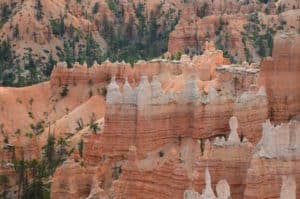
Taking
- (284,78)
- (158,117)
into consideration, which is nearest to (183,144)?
(158,117)

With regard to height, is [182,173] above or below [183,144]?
below

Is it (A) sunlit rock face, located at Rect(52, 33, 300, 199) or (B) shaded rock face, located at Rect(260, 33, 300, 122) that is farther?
(B) shaded rock face, located at Rect(260, 33, 300, 122)

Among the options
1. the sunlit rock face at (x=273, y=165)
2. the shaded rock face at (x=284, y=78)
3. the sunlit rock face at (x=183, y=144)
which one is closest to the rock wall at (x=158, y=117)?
the sunlit rock face at (x=183, y=144)

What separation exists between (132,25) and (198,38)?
68.6 ft

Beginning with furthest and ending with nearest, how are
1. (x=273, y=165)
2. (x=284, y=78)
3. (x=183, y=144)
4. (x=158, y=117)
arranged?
(x=158, y=117)
(x=183, y=144)
(x=284, y=78)
(x=273, y=165)

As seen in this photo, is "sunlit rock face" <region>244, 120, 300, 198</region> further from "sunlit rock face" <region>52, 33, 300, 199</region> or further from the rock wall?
the rock wall

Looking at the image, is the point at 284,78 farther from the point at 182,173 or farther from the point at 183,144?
the point at 182,173

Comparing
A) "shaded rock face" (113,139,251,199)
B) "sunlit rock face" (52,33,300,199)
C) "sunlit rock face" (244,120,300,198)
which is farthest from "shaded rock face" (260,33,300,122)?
"sunlit rock face" (244,120,300,198)

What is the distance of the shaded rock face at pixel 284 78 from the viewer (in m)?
34.9

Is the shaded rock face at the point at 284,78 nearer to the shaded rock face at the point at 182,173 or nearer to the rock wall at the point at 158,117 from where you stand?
the rock wall at the point at 158,117

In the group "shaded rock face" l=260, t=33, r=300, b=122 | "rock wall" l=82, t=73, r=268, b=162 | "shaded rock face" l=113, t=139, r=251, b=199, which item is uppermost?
"shaded rock face" l=260, t=33, r=300, b=122

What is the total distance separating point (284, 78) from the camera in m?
35.3

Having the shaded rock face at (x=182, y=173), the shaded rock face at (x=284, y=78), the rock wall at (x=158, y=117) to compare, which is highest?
the shaded rock face at (x=284, y=78)

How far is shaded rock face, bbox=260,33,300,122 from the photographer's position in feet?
115
